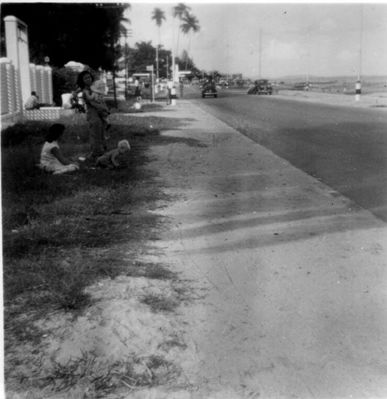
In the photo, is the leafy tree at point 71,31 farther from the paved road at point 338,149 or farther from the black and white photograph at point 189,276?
the black and white photograph at point 189,276

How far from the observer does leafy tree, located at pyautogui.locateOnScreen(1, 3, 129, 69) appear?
3108cm

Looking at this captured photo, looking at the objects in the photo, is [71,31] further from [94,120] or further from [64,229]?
[64,229]

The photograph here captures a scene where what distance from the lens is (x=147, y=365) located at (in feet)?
9.46

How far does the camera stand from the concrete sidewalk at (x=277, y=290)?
282 centimetres

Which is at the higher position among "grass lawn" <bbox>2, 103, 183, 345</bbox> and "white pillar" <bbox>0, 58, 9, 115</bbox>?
"white pillar" <bbox>0, 58, 9, 115</bbox>

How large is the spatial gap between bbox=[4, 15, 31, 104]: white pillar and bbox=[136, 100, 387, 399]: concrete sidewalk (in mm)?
12440

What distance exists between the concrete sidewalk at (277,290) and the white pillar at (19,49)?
1244 centimetres

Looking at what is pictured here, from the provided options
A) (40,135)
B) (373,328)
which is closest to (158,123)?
(40,135)

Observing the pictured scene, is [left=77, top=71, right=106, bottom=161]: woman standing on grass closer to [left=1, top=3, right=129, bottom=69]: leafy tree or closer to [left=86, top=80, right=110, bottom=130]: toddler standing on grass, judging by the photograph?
[left=86, top=80, right=110, bottom=130]: toddler standing on grass

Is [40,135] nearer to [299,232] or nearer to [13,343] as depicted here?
[299,232]

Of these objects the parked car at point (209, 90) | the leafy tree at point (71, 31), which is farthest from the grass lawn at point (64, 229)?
the parked car at point (209, 90)

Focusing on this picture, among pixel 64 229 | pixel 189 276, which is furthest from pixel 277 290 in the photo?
pixel 64 229

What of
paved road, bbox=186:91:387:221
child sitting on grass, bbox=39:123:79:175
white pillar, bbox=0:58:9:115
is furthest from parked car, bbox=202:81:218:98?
child sitting on grass, bbox=39:123:79:175

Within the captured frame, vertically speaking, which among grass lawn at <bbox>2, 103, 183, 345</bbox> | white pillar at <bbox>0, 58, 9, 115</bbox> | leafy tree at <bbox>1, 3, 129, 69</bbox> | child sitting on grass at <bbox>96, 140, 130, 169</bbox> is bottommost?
grass lawn at <bbox>2, 103, 183, 345</bbox>
